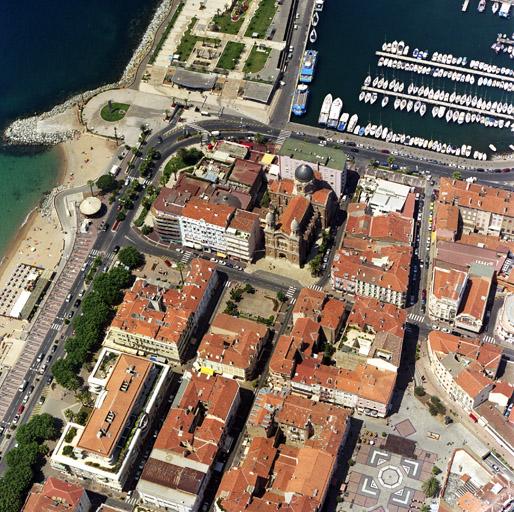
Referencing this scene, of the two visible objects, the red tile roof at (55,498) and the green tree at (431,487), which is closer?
the red tile roof at (55,498)

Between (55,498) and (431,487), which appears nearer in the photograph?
(55,498)

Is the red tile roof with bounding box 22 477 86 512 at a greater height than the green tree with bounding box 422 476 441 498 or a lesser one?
lesser

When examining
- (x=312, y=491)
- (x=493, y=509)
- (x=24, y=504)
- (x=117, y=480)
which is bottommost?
(x=24, y=504)

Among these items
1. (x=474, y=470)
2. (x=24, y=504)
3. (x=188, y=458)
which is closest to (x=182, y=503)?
(x=188, y=458)

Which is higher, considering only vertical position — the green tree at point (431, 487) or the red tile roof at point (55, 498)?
the green tree at point (431, 487)

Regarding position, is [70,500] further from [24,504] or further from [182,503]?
[182,503]

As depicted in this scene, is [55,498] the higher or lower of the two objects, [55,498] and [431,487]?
the lower

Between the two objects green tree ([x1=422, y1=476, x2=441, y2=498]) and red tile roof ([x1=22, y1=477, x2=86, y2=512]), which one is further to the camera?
green tree ([x1=422, y1=476, x2=441, y2=498])

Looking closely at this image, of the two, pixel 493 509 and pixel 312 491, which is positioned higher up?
pixel 493 509
